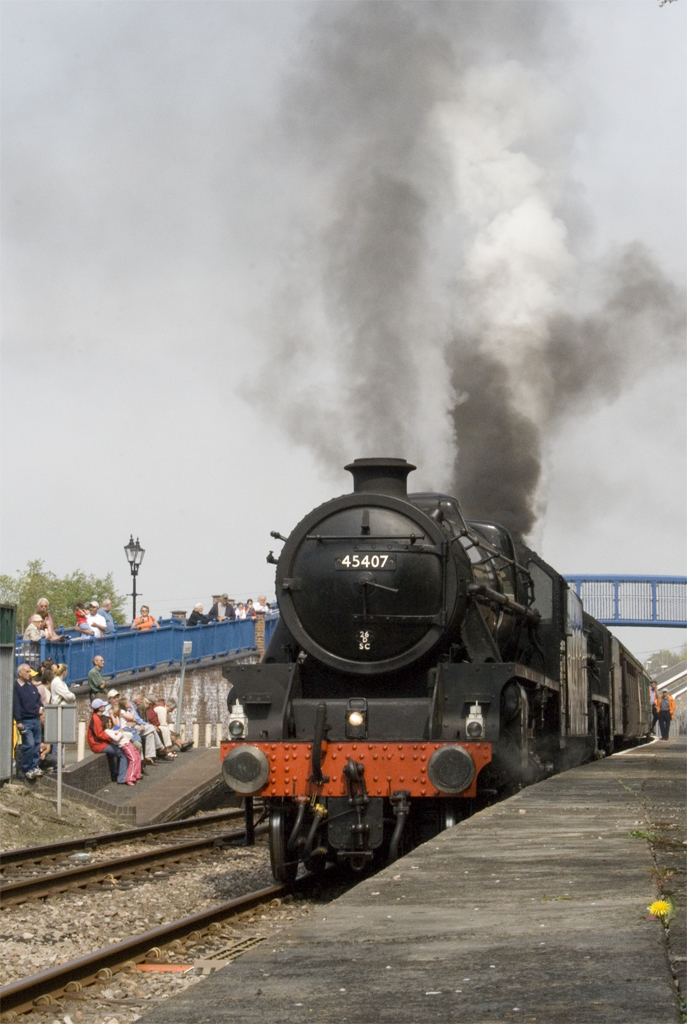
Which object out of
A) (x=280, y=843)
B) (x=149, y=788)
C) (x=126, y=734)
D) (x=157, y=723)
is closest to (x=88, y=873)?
(x=280, y=843)

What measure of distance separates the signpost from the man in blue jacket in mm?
475

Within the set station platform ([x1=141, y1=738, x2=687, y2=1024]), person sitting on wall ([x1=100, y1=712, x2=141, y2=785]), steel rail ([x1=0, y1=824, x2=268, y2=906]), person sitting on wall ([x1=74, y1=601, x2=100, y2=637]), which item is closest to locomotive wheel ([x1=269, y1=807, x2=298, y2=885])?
steel rail ([x1=0, y1=824, x2=268, y2=906])

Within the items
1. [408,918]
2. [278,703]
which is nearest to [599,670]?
[278,703]

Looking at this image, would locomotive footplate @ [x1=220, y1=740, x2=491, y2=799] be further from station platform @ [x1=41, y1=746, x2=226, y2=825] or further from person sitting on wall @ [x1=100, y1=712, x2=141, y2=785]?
person sitting on wall @ [x1=100, y1=712, x2=141, y2=785]

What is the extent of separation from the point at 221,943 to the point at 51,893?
269 centimetres

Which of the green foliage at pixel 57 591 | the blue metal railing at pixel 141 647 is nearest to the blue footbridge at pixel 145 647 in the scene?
the blue metal railing at pixel 141 647

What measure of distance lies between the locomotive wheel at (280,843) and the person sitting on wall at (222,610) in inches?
757

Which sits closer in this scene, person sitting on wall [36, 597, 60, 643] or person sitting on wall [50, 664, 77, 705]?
person sitting on wall [50, 664, 77, 705]

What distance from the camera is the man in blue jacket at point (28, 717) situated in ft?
50.8

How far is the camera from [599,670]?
18.2 metres

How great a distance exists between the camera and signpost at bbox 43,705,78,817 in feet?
49.1

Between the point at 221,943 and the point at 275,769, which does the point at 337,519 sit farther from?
the point at 221,943

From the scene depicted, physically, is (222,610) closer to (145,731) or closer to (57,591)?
(145,731)

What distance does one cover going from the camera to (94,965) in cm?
630
